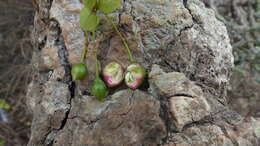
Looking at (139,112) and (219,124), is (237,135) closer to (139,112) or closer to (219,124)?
(219,124)

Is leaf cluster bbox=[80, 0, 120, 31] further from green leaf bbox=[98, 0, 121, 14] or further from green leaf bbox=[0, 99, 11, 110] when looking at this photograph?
green leaf bbox=[0, 99, 11, 110]

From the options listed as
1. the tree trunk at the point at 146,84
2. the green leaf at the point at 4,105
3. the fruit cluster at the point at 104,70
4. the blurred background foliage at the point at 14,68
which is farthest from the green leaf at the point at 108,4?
the green leaf at the point at 4,105

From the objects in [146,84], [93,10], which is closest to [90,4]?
[93,10]

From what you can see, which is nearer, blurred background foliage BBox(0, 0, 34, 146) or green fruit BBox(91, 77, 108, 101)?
green fruit BBox(91, 77, 108, 101)

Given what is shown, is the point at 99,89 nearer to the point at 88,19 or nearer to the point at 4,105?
the point at 88,19

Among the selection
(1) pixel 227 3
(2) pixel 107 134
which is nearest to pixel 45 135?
(2) pixel 107 134

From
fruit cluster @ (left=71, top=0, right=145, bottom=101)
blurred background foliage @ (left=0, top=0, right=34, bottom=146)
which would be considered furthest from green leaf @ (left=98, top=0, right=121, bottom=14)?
blurred background foliage @ (left=0, top=0, right=34, bottom=146)
